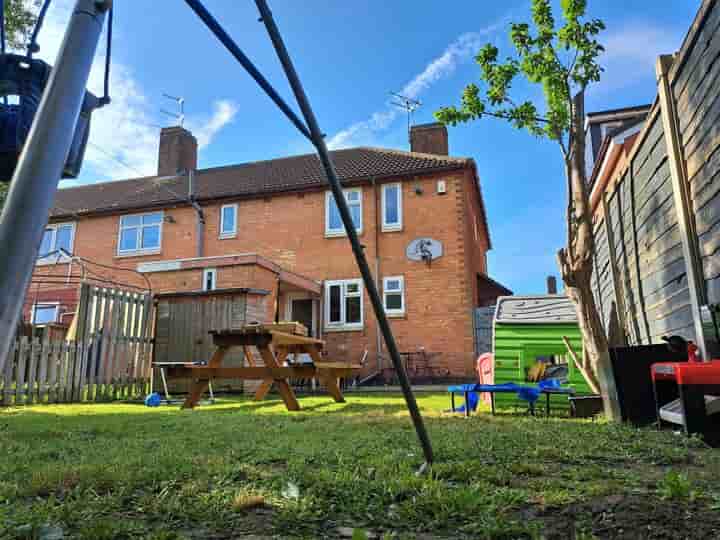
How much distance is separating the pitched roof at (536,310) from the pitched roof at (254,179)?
9255mm

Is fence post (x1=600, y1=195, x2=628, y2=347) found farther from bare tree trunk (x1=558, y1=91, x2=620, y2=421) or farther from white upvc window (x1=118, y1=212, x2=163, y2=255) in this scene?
white upvc window (x1=118, y1=212, x2=163, y2=255)

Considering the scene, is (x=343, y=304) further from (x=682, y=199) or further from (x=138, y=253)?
(x=682, y=199)

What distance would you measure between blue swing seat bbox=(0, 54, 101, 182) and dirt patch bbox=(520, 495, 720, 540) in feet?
5.55

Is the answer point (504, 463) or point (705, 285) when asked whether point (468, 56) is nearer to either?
point (705, 285)

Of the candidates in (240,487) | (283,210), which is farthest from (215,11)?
(283,210)

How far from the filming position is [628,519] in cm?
158

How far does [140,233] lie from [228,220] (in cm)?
352

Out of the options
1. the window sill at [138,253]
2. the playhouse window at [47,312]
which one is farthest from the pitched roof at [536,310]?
the playhouse window at [47,312]

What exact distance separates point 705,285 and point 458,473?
121 inches

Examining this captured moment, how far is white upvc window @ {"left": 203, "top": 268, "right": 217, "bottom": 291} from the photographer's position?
12398mm

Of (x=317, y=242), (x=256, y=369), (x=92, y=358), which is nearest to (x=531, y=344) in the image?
(x=256, y=369)

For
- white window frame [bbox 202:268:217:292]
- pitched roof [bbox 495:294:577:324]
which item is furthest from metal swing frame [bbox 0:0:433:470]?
white window frame [bbox 202:268:217:292]

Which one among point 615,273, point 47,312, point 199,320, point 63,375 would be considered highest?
point 47,312

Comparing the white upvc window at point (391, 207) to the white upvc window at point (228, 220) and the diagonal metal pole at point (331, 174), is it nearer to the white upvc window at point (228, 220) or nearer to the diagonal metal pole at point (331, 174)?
the white upvc window at point (228, 220)
